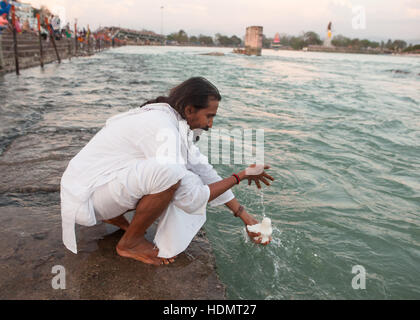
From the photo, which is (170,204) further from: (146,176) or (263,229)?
(263,229)

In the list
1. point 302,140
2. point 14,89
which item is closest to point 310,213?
point 302,140

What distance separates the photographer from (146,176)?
1.56 meters

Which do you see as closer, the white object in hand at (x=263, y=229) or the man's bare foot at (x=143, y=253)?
the man's bare foot at (x=143, y=253)

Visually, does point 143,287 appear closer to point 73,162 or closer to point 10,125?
point 73,162

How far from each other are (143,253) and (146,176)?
0.53 m

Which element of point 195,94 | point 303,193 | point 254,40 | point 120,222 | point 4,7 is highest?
point 254,40

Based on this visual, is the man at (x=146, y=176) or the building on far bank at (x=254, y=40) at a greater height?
the building on far bank at (x=254, y=40)

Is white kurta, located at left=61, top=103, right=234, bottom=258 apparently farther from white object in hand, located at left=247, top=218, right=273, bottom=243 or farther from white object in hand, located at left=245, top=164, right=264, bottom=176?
white object in hand, located at left=247, top=218, right=273, bottom=243

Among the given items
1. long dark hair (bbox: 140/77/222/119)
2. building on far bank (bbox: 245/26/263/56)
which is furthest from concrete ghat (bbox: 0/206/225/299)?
building on far bank (bbox: 245/26/263/56)

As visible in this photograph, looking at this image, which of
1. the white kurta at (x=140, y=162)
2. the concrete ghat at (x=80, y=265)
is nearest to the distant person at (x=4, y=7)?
the concrete ghat at (x=80, y=265)

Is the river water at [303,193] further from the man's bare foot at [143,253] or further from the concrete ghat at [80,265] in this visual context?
the man's bare foot at [143,253]

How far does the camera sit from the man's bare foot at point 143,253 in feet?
5.96

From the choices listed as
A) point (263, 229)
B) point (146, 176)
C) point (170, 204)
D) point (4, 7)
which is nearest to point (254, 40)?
point (4, 7)
